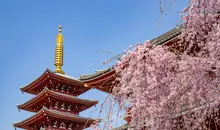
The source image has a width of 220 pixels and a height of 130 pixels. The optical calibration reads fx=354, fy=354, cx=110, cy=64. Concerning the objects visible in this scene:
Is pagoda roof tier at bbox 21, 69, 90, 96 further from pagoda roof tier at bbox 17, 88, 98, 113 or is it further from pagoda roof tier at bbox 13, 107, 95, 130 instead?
pagoda roof tier at bbox 13, 107, 95, 130

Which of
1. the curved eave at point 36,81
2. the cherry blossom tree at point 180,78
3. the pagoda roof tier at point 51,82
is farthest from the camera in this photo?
the pagoda roof tier at point 51,82

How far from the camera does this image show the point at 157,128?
6.73 meters

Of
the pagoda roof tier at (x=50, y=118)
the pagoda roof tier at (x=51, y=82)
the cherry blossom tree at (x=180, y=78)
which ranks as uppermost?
the pagoda roof tier at (x=51, y=82)

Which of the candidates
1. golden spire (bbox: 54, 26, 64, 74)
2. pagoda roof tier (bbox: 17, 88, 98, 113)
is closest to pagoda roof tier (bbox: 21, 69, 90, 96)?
pagoda roof tier (bbox: 17, 88, 98, 113)

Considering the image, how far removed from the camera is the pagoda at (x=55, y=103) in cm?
2742

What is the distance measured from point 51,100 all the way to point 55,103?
1.86ft

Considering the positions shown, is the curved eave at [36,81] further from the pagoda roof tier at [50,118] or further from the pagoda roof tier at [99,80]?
the pagoda roof tier at [99,80]

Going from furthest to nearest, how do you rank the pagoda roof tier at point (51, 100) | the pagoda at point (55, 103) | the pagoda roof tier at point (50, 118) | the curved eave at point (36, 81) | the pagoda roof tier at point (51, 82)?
1. the pagoda roof tier at point (51, 82)
2. the curved eave at point (36, 81)
3. the pagoda roof tier at point (51, 100)
4. the pagoda at point (55, 103)
5. the pagoda roof tier at point (50, 118)

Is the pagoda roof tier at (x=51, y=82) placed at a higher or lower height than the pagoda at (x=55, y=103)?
higher

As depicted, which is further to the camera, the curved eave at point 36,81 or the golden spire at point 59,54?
the golden spire at point 59,54

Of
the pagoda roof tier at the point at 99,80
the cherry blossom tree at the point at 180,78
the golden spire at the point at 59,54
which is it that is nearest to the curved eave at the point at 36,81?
the golden spire at the point at 59,54

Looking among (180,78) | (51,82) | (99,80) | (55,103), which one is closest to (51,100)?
(55,103)

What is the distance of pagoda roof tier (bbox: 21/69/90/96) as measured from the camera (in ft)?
92.2

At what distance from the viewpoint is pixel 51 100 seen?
28.1 m
